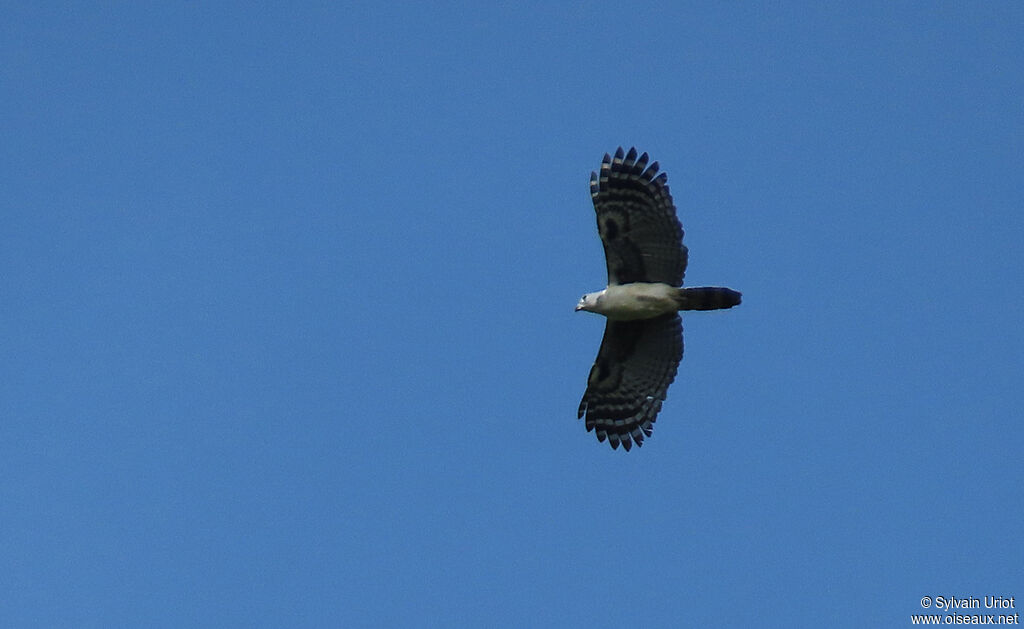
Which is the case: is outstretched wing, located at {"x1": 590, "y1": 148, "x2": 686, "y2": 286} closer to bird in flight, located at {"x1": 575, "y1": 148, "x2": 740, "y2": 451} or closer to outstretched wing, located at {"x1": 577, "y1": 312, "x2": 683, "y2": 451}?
bird in flight, located at {"x1": 575, "y1": 148, "x2": 740, "y2": 451}

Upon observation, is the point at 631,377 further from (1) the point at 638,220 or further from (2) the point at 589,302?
(1) the point at 638,220

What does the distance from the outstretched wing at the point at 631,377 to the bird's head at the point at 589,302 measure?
67 centimetres

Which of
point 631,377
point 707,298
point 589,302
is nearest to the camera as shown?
point 707,298

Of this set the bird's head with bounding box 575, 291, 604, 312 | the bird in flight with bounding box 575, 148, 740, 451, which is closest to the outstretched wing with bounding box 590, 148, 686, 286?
the bird in flight with bounding box 575, 148, 740, 451

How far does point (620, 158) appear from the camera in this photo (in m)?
15.9

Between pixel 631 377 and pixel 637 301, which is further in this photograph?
pixel 631 377

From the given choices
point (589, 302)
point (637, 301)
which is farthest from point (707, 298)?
point (589, 302)

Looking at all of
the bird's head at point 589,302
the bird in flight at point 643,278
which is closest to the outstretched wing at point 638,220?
the bird in flight at point 643,278

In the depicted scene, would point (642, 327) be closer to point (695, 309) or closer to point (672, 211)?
point (695, 309)

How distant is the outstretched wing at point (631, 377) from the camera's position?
16766mm

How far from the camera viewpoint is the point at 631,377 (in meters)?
17.2

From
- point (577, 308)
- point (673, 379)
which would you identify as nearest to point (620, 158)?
point (577, 308)

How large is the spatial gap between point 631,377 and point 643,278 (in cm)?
198

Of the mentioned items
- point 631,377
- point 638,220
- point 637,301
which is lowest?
point 631,377
